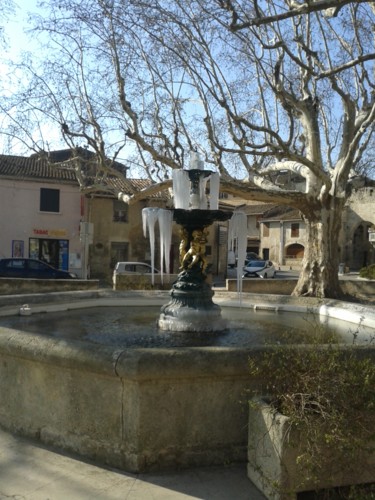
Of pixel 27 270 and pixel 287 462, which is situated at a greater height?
pixel 27 270

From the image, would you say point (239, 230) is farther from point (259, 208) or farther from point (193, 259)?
point (259, 208)

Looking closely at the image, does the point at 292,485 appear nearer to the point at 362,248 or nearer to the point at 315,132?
the point at 315,132

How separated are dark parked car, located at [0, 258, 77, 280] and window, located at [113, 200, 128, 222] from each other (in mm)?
10082

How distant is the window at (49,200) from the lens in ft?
99.1

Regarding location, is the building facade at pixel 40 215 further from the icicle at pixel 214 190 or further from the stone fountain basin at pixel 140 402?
the stone fountain basin at pixel 140 402

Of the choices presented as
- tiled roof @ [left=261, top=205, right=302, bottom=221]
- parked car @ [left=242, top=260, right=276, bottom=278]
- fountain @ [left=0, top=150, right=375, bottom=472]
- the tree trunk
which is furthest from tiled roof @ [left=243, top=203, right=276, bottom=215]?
fountain @ [left=0, top=150, right=375, bottom=472]

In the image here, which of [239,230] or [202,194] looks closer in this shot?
[202,194]

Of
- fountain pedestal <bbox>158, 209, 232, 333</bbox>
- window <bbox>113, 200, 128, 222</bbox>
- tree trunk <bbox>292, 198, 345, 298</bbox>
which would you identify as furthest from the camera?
window <bbox>113, 200, 128, 222</bbox>

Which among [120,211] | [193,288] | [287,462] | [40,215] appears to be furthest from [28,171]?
[287,462]

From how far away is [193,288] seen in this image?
658cm

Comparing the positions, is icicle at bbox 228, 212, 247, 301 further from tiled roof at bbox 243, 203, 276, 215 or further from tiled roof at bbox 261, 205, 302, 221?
tiled roof at bbox 243, 203, 276, 215

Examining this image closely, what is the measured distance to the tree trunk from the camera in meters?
14.7

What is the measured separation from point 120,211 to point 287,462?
29.1 metres

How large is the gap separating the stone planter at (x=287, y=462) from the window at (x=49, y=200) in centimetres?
2844
